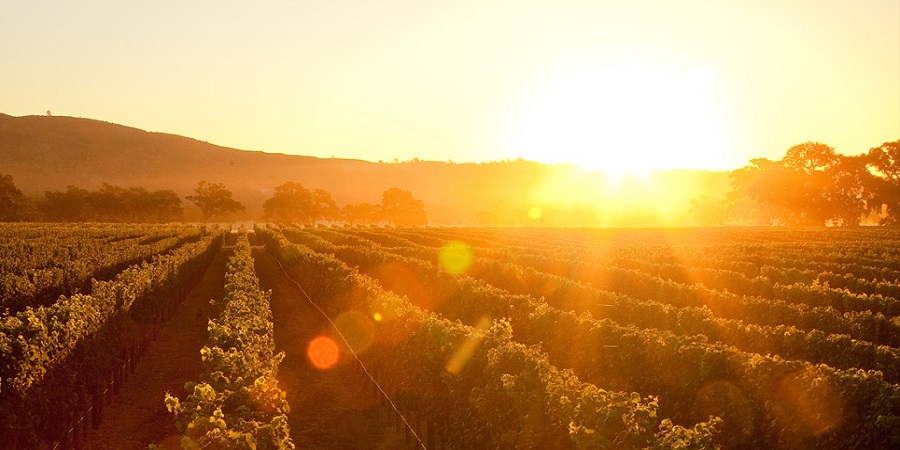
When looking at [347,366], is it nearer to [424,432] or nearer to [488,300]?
[488,300]

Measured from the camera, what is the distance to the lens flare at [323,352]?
2175 centimetres

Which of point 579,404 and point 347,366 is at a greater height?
point 579,404

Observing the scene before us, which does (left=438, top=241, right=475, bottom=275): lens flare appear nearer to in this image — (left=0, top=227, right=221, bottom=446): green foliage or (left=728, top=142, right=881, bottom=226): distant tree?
(left=0, top=227, right=221, bottom=446): green foliage

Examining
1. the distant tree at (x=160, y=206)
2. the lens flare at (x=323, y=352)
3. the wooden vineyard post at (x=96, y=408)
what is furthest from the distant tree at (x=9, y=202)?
the wooden vineyard post at (x=96, y=408)

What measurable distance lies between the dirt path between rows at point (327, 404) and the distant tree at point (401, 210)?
426 feet

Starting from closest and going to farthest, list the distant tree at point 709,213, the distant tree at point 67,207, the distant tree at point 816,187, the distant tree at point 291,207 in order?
the distant tree at point 816,187 → the distant tree at point 67,207 → the distant tree at point 291,207 → the distant tree at point 709,213

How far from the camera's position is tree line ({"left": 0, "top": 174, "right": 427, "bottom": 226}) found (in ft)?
356

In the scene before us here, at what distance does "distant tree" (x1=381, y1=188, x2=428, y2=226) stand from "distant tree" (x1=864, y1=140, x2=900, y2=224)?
283 ft

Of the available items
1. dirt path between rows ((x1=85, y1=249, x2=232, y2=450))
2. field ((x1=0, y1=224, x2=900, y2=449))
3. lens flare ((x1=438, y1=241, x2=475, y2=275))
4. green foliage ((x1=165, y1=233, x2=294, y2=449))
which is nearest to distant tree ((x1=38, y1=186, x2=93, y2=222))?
lens flare ((x1=438, y1=241, x2=475, y2=275))

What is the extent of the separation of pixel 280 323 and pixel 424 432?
1427cm

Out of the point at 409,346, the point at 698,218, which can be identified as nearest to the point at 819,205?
the point at 698,218

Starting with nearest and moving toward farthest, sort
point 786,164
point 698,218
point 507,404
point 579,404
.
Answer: point 579,404 → point 507,404 → point 786,164 → point 698,218

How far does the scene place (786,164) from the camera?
11344cm

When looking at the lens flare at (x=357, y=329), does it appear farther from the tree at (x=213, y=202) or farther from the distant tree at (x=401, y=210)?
the distant tree at (x=401, y=210)
